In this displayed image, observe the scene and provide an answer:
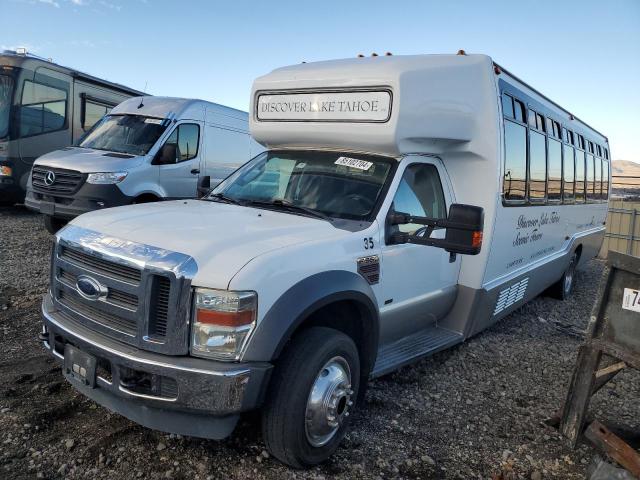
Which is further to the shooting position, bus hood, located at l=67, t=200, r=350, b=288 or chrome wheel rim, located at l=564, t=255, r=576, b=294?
chrome wheel rim, located at l=564, t=255, r=576, b=294

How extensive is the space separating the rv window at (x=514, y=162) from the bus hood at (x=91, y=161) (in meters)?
5.80

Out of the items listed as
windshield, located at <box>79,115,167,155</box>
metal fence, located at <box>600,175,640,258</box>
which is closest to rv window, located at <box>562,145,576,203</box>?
windshield, located at <box>79,115,167,155</box>

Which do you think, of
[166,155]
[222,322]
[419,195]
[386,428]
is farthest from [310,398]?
[166,155]

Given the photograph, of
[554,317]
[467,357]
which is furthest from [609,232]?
[467,357]

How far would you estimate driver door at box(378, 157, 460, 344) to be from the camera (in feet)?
12.7

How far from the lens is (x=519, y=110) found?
5.57 metres

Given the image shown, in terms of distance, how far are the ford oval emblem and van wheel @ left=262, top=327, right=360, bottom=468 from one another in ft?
3.67

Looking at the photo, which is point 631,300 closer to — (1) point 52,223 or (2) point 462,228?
(2) point 462,228

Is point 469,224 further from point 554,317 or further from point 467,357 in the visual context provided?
point 554,317

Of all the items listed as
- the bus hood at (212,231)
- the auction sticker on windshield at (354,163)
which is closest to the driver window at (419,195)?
the auction sticker on windshield at (354,163)

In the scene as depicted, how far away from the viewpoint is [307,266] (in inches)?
118

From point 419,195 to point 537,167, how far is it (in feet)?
8.67

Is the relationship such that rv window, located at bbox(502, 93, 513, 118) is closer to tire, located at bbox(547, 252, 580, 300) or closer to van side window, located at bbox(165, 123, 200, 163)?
tire, located at bbox(547, 252, 580, 300)

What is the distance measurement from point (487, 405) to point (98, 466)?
9.71 ft
